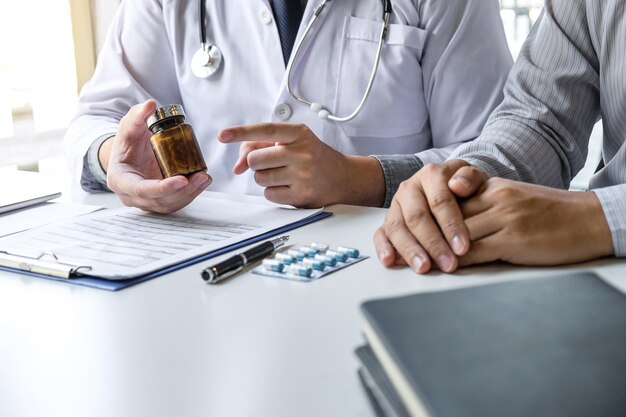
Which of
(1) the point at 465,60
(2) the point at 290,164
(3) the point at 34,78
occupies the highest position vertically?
(1) the point at 465,60

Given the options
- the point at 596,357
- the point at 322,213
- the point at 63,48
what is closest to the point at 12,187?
the point at 322,213

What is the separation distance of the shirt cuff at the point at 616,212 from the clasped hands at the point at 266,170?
44 cm

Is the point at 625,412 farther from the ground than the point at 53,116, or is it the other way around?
the point at 625,412

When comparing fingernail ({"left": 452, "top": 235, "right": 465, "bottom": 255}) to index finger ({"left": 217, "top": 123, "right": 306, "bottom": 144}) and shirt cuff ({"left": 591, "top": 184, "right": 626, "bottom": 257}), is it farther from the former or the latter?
index finger ({"left": 217, "top": 123, "right": 306, "bottom": 144})

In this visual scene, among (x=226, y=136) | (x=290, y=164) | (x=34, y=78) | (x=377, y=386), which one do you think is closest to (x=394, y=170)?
(x=290, y=164)

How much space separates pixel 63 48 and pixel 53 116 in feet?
0.72

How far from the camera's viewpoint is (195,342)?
73 cm

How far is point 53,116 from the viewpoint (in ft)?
8.56

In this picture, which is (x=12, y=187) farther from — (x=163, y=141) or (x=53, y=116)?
(x=53, y=116)

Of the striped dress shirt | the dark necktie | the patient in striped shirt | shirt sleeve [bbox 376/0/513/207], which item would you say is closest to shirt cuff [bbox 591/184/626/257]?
the patient in striped shirt

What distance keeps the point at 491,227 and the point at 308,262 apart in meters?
0.21

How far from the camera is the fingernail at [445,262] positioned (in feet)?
2.91

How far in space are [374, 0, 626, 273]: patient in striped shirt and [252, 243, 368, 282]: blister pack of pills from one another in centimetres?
4

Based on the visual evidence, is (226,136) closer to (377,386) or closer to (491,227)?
(491,227)
